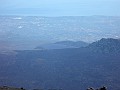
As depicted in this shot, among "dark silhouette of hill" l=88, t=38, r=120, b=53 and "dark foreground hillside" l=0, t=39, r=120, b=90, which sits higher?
"dark silhouette of hill" l=88, t=38, r=120, b=53

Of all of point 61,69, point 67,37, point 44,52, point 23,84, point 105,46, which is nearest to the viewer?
point 23,84

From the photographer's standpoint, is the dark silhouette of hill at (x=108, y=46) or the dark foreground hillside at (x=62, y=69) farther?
the dark silhouette of hill at (x=108, y=46)

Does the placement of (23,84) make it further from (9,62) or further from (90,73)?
(9,62)

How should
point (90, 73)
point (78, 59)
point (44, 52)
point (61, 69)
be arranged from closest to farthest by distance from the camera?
point (90, 73) < point (61, 69) < point (78, 59) < point (44, 52)

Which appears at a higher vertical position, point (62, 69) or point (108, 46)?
point (108, 46)

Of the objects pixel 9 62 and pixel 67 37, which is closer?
pixel 9 62

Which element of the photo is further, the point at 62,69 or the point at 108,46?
the point at 108,46

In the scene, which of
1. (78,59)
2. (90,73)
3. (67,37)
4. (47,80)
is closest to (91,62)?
(78,59)

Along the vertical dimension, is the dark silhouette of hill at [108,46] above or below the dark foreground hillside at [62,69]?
above
